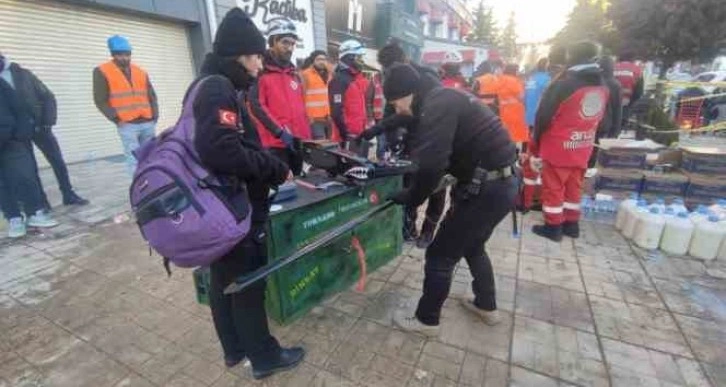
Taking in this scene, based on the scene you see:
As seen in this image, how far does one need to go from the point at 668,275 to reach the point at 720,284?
0.34 m

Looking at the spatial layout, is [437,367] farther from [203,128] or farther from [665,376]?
[203,128]

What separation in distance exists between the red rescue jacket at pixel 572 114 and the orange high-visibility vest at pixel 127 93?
434 centimetres

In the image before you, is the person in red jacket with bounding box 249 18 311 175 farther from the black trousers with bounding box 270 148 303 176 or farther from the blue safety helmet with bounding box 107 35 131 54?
the blue safety helmet with bounding box 107 35 131 54

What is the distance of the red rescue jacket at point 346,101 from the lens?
4316 mm

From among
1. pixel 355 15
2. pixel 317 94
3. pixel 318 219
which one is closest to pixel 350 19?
pixel 355 15

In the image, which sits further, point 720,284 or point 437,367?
point 720,284

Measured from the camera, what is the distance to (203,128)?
57.4 inches

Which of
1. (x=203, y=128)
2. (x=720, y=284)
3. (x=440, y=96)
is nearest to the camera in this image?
(x=203, y=128)

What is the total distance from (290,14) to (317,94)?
16.1 feet

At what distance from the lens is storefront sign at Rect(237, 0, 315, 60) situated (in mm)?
7615

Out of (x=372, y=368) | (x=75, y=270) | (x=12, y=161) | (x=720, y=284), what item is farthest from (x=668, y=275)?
(x=12, y=161)

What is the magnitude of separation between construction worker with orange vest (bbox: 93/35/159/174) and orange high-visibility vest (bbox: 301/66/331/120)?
184 cm

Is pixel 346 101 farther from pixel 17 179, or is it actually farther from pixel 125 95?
pixel 17 179

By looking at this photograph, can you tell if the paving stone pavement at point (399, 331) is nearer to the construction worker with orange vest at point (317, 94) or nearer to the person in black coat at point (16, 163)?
the person in black coat at point (16, 163)
